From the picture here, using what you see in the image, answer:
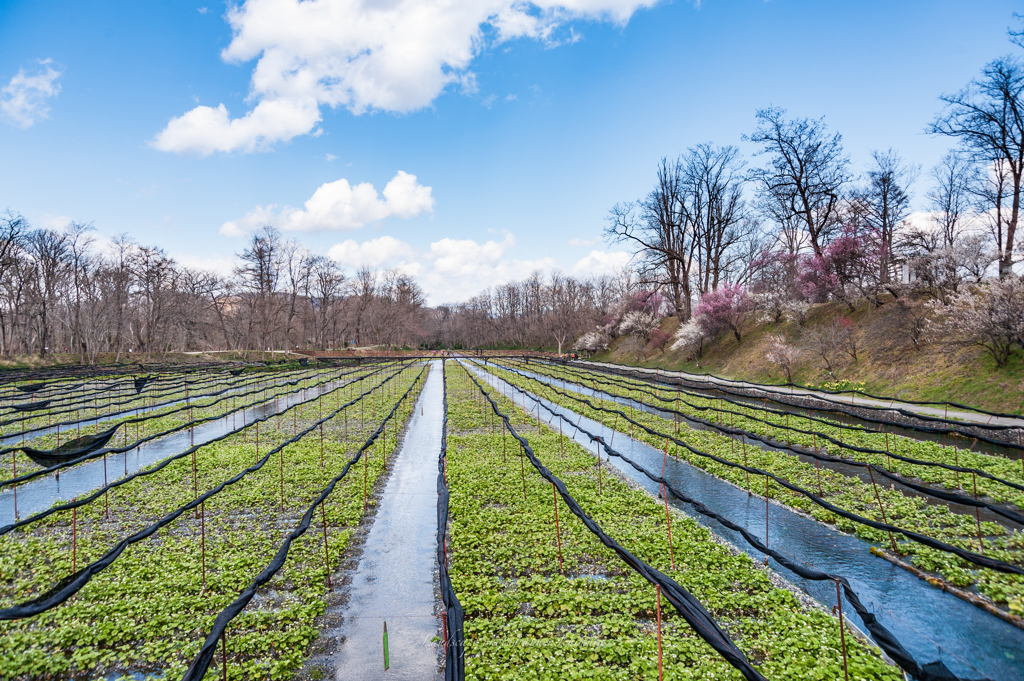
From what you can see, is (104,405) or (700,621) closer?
(700,621)

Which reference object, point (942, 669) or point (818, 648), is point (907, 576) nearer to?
point (818, 648)

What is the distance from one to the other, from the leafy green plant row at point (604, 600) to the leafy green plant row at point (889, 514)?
2.55 meters

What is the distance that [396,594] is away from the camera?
6.33m

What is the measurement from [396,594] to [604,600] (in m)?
2.84

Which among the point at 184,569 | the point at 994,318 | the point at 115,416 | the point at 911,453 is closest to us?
the point at 184,569

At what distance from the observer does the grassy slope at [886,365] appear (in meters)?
16.6

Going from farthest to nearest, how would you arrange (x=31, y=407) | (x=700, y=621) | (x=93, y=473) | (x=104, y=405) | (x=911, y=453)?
1. (x=104, y=405)
2. (x=31, y=407)
3. (x=93, y=473)
4. (x=911, y=453)
5. (x=700, y=621)

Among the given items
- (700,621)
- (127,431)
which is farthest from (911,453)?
(127,431)

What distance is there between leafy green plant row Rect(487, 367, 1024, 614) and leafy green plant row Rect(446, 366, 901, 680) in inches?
100

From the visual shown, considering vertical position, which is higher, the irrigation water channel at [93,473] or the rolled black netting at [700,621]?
the rolled black netting at [700,621]

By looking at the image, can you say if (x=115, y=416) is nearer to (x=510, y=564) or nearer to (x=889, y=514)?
(x=510, y=564)

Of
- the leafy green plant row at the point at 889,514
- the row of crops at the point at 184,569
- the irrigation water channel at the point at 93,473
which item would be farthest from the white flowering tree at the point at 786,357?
the irrigation water channel at the point at 93,473

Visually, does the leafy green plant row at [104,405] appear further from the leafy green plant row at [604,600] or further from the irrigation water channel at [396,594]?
the leafy green plant row at [604,600]

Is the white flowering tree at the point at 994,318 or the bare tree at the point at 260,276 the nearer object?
the white flowering tree at the point at 994,318
